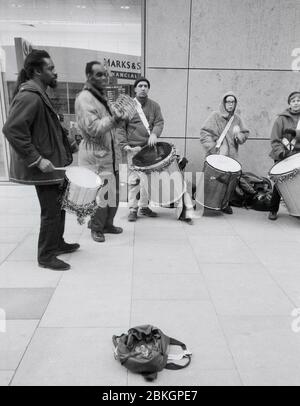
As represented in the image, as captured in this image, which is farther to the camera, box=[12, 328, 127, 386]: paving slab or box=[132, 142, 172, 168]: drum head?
box=[132, 142, 172, 168]: drum head

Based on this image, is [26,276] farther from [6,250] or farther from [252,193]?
[252,193]

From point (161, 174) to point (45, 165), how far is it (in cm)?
166

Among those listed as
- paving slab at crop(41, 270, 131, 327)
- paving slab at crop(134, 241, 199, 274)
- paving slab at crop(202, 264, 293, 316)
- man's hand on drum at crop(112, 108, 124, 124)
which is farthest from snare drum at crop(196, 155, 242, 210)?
paving slab at crop(41, 270, 131, 327)

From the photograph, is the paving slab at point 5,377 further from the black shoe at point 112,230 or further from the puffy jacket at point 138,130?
the puffy jacket at point 138,130

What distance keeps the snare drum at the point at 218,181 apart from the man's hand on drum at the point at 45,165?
2.34 m

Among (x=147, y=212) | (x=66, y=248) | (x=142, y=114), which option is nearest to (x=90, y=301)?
(x=66, y=248)

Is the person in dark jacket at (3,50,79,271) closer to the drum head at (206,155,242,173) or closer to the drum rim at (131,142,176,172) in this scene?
the drum rim at (131,142,176,172)

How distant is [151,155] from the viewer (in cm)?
454

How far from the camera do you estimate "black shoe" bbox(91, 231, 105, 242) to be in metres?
4.02

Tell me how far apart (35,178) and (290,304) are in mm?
2213

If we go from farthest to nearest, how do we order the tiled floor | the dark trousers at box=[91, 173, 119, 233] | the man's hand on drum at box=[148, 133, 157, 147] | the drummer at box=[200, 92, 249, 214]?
the drummer at box=[200, 92, 249, 214] < the man's hand on drum at box=[148, 133, 157, 147] < the dark trousers at box=[91, 173, 119, 233] < the tiled floor

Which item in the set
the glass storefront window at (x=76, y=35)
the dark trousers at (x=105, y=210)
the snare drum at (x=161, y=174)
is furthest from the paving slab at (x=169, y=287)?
the glass storefront window at (x=76, y=35)

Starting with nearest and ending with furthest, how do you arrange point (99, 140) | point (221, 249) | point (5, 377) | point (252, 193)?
point (5, 377) → point (99, 140) → point (221, 249) → point (252, 193)
